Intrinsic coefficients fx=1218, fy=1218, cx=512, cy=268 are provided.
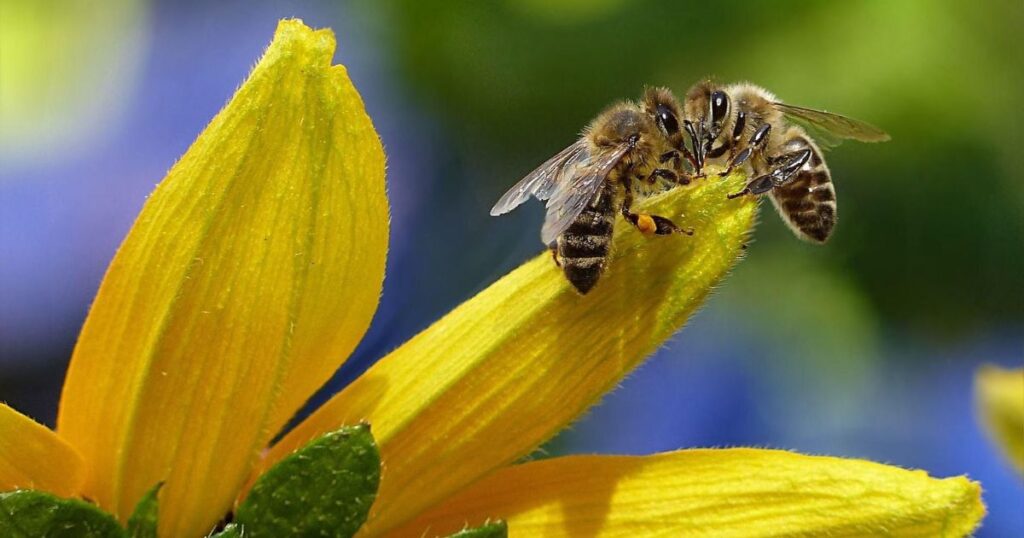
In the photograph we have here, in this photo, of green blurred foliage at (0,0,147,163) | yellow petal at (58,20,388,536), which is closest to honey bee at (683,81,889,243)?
yellow petal at (58,20,388,536)

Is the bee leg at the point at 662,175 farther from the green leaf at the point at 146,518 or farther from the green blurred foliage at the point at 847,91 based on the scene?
the green blurred foliage at the point at 847,91

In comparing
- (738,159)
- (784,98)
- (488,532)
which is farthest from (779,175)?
(784,98)

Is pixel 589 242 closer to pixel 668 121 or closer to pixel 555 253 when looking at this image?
pixel 555 253

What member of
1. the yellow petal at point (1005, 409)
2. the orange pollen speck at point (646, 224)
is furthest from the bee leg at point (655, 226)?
the yellow petal at point (1005, 409)

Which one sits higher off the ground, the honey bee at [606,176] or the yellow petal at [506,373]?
the honey bee at [606,176]

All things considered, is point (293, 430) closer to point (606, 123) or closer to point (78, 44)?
point (606, 123)
